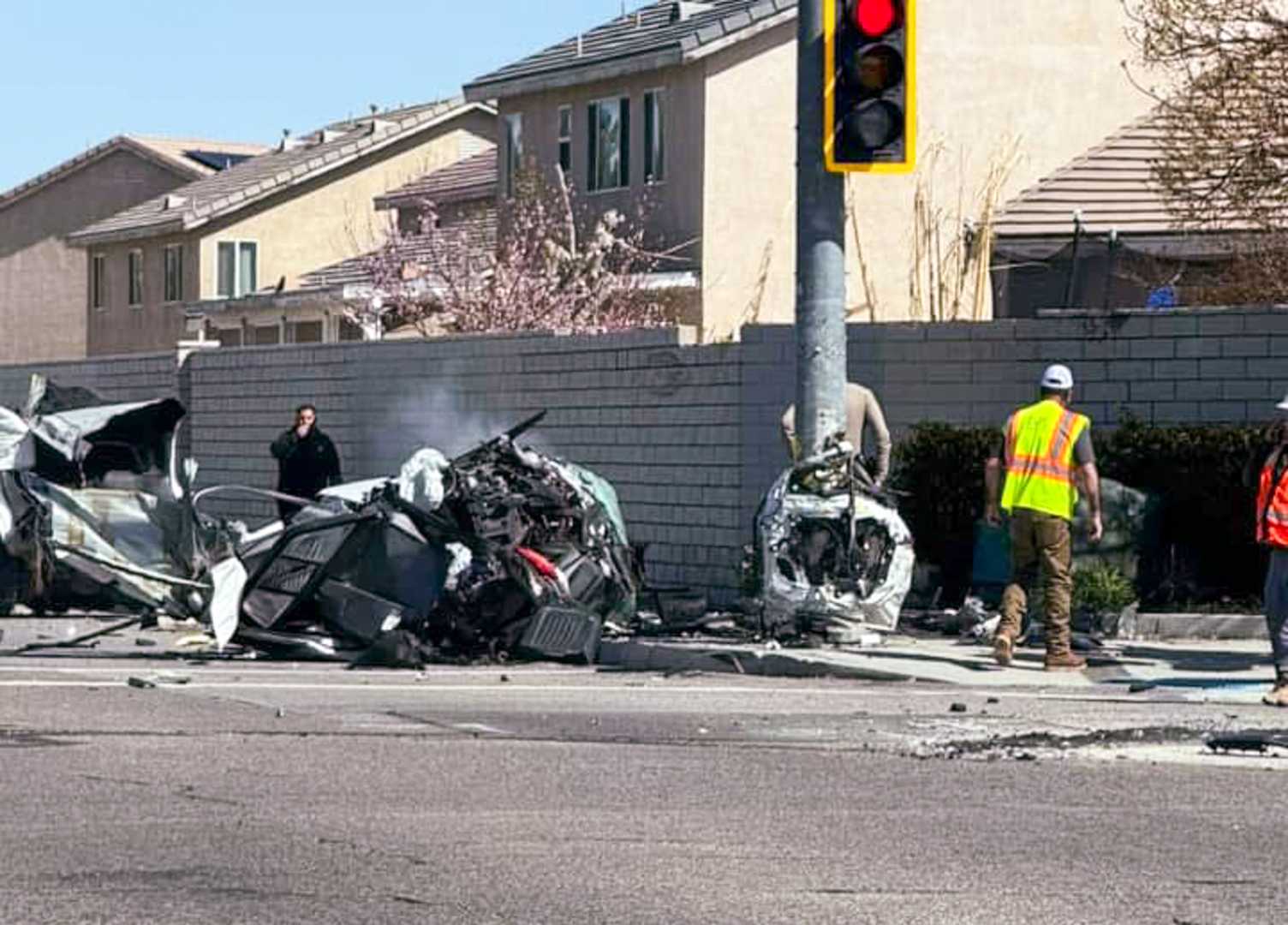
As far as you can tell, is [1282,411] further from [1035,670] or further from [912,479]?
[912,479]

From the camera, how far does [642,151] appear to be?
37.8 meters

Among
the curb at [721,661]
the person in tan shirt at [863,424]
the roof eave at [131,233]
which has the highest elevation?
the roof eave at [131,233]

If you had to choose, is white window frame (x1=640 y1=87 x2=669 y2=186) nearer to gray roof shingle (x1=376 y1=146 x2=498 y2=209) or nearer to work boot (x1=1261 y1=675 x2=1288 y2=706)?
gray roof shingle (x1=376 y1=146 x2=498 y2=209)

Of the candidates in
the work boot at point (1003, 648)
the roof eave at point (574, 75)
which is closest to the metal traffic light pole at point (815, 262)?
the work boot at point (1003, 648)

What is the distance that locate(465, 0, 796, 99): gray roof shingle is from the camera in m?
36.3

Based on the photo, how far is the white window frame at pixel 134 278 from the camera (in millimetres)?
58781

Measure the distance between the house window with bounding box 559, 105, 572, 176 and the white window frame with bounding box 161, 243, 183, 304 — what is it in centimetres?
1921

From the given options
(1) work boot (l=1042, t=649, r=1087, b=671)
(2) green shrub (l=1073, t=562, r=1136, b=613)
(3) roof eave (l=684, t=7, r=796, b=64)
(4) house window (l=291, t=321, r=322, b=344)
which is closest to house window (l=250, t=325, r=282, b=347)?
(4) house window (l=291, t=321, r=322, b=344)

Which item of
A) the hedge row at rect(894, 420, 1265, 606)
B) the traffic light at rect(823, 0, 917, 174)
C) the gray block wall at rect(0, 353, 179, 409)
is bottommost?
the hedge row at rect(894, 420, 1265, 606)

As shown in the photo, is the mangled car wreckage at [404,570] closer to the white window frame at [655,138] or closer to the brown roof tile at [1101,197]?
the brown roof tile at [1101,197]

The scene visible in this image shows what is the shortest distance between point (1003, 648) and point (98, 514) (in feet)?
27.4

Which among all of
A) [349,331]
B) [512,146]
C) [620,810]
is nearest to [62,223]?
[349,331]

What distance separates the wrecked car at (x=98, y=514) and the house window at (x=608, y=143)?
1588 cm

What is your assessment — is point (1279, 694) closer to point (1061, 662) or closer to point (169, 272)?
point (1061, 662)
